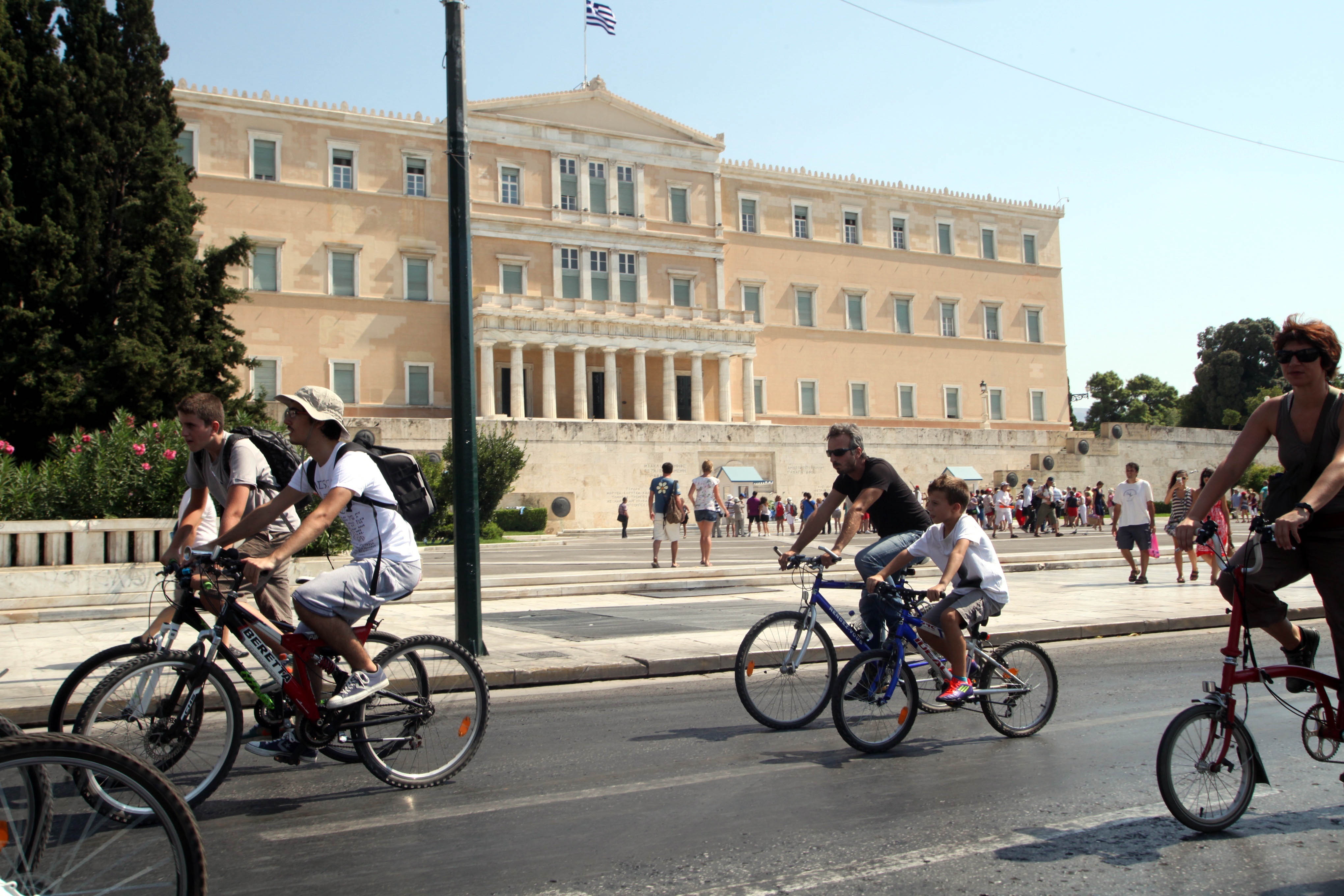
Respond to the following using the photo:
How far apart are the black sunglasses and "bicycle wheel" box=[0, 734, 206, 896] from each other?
14.0ft

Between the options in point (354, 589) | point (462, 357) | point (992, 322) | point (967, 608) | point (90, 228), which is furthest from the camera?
point (992, 322)

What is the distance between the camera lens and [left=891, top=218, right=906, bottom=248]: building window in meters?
61.5

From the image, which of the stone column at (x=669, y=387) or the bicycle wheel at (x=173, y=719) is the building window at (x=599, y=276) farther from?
the bicycle wheel at (x=173, y=719)

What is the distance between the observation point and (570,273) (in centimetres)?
5228

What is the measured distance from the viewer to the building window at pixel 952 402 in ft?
204

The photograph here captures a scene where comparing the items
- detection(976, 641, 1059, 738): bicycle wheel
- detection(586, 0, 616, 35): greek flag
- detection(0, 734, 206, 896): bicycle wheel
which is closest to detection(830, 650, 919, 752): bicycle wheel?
detection(976, 641, 1059, 738): bicycle wheel

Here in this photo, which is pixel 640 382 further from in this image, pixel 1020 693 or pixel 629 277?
pixel 1020 693

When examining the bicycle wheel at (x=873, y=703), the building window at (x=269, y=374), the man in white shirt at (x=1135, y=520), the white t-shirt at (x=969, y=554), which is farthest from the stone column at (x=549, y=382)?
the bicycle wheel at (x=873, y=703)

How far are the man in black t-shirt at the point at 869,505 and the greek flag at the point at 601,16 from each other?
40240 mm

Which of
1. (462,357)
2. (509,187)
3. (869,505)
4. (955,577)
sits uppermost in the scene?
(509,187)

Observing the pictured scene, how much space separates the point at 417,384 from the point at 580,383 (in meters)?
7.39

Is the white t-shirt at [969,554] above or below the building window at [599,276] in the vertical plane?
below

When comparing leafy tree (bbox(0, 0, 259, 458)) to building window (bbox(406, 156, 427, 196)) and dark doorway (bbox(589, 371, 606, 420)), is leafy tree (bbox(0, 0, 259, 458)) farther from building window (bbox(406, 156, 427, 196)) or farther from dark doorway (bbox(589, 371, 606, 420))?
dark doorway (bbox(589, 371, 606, 420))

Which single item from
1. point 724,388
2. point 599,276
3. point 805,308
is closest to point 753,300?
point 805,308
